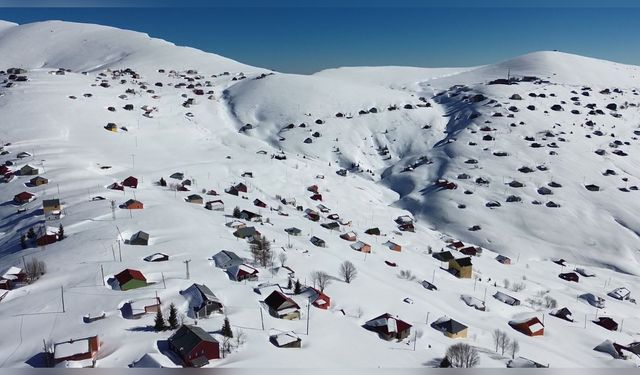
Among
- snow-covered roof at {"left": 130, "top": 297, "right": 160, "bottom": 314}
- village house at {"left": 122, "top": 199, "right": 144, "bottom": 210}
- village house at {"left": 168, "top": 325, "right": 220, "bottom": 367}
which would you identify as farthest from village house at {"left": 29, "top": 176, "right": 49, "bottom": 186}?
village house at {"left": 168, "top": 325, "right": 220, "bottom": 367}

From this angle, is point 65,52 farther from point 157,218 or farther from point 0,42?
point 157,218

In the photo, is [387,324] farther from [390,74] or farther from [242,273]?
[390,74]

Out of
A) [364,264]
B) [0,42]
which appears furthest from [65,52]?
[364,264]

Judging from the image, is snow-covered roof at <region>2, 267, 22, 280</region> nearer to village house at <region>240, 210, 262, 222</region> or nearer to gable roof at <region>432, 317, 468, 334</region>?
village house at <region>240, 210, 262, 222</region>

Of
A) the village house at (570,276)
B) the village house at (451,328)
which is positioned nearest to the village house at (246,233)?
the village house at (451,328)

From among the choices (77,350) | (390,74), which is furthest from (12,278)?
(390,74)

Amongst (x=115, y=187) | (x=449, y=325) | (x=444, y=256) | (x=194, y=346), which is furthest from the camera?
(x=115, y=187)
